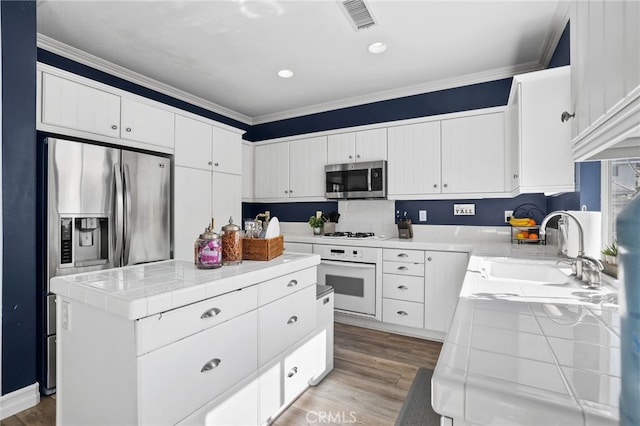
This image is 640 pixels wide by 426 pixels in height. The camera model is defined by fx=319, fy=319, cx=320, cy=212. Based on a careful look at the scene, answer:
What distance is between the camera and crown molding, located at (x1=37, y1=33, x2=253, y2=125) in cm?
270

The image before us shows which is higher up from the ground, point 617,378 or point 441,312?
point 617,378

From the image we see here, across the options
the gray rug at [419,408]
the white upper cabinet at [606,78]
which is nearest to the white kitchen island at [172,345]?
the gray rug at [419,408]

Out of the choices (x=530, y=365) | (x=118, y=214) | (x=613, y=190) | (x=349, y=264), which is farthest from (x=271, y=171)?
(x=530, y=365)

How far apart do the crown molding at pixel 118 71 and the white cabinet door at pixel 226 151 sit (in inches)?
29.9

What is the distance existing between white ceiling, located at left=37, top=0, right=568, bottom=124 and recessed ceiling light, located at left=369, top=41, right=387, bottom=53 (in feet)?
0.18

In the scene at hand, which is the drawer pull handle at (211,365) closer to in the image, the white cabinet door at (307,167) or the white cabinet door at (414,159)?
the white cabinet door at (414,159)

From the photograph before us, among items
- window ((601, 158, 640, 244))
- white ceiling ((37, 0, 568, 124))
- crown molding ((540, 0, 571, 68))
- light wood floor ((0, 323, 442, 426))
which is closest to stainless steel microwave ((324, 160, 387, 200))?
white ceiling ((37, 0, 568, 124))

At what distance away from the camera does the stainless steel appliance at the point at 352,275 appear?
3271 mm

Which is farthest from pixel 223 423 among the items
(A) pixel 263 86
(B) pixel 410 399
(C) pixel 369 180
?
(A) pixel 263 86

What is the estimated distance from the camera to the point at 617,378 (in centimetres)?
54

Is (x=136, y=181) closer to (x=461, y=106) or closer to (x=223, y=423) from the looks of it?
(x=223, y=423)

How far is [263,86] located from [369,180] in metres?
1.62

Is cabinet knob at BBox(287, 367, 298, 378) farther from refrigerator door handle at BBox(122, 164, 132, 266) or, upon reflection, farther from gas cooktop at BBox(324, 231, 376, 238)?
gas cooktop at BBox(324, 231, 376, 238)

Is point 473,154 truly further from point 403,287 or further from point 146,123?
point 146,123
